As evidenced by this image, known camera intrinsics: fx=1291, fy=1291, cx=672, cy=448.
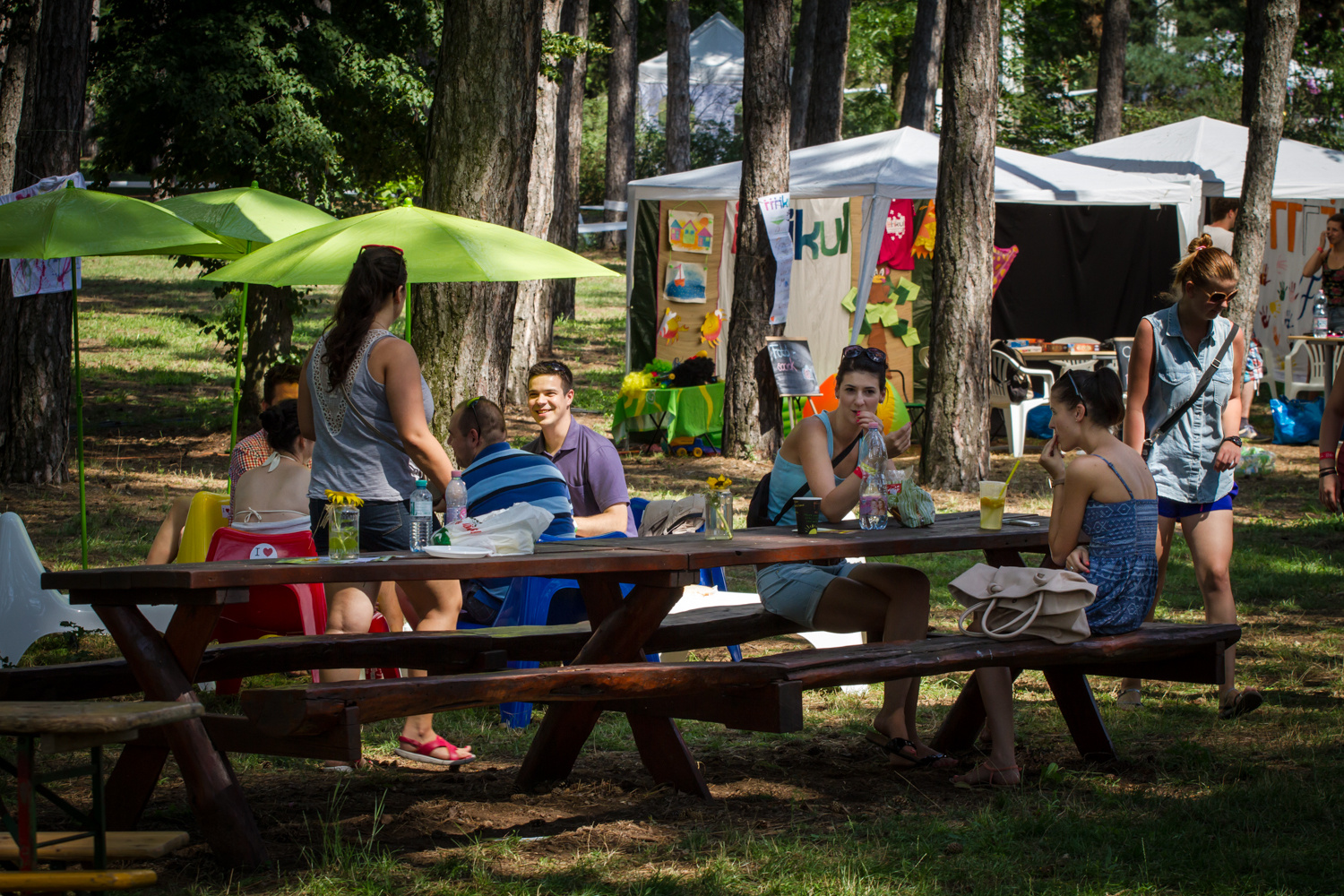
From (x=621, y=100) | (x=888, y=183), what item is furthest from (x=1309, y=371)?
(x=621, y=100)

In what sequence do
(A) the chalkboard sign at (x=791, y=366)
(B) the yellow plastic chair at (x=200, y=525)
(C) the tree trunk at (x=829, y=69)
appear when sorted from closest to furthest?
(B) the yellow plastic chair at (x=200, y=525) → (A) the chalkboard sign at (x=791, y=366) → (C) the tree trunk at (x=829, y=69)

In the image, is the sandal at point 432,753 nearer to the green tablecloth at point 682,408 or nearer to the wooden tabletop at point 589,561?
the wooden tabletop at point 589,561

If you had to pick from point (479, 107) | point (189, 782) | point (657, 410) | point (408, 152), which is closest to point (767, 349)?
point (657, 410)

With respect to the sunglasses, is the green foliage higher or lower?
higher

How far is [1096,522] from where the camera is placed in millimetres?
4160

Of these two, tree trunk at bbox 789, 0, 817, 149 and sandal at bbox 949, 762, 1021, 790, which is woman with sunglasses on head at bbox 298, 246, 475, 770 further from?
tree trunk at bbox 789, 0, 817, 149

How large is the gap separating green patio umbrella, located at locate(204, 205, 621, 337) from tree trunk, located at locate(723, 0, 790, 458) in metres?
5.64

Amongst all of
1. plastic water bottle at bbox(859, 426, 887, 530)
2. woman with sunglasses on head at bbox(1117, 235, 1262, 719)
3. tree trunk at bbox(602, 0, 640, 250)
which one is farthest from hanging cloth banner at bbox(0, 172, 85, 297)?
tree trunk at bbox(602, 0, 640, 250)

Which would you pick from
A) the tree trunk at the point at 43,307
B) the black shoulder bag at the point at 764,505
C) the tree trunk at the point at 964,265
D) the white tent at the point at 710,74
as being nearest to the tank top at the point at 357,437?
the black shoulder bag at the point at 764,505

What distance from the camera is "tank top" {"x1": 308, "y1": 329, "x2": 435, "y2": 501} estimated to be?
4141mm

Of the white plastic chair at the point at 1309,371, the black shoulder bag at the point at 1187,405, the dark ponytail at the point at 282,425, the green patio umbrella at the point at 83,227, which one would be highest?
the green patio umbrella at the point at 83,227

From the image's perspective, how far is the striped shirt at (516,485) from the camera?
514 cm

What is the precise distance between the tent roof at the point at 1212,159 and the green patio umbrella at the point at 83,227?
1137 centimetres

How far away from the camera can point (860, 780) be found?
170 inches
